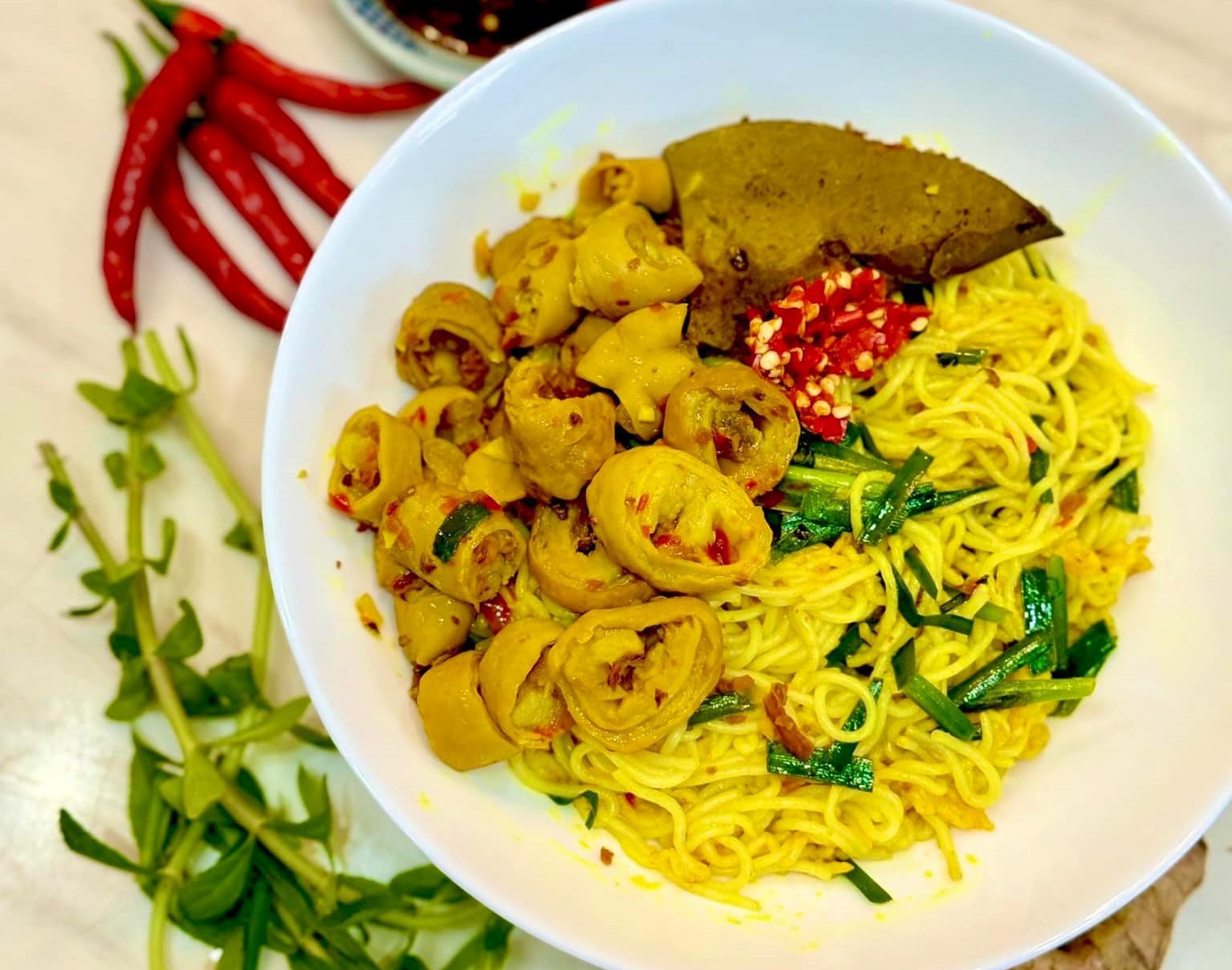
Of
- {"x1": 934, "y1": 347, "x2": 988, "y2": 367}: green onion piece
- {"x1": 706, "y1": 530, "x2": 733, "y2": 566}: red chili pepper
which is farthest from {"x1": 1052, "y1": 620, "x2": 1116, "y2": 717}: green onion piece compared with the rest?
{"x1": 706, "y1": 530, "x2": 733, "y2": 566}: red chili pepper

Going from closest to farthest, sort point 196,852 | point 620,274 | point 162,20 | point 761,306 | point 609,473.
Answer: point 609,473 → point 620,274 → point 761,306 → point 196,852 → point 162,20

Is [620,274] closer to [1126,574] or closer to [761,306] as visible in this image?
[761,306]

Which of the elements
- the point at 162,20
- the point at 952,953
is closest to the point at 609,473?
the point at 952,953

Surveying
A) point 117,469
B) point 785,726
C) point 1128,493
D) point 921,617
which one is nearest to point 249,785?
point 117,469

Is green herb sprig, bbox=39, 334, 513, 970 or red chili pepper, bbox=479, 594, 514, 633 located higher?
red chili pepper, bbox=479, 594, 514, 633

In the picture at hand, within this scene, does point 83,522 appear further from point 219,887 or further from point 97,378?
point 219,887

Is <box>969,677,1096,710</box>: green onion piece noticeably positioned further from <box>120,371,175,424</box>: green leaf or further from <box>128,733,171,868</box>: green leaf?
<box>120,371,175,424</box>: green leaf

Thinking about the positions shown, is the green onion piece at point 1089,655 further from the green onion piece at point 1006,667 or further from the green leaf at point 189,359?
the green leaf at point 189,359
